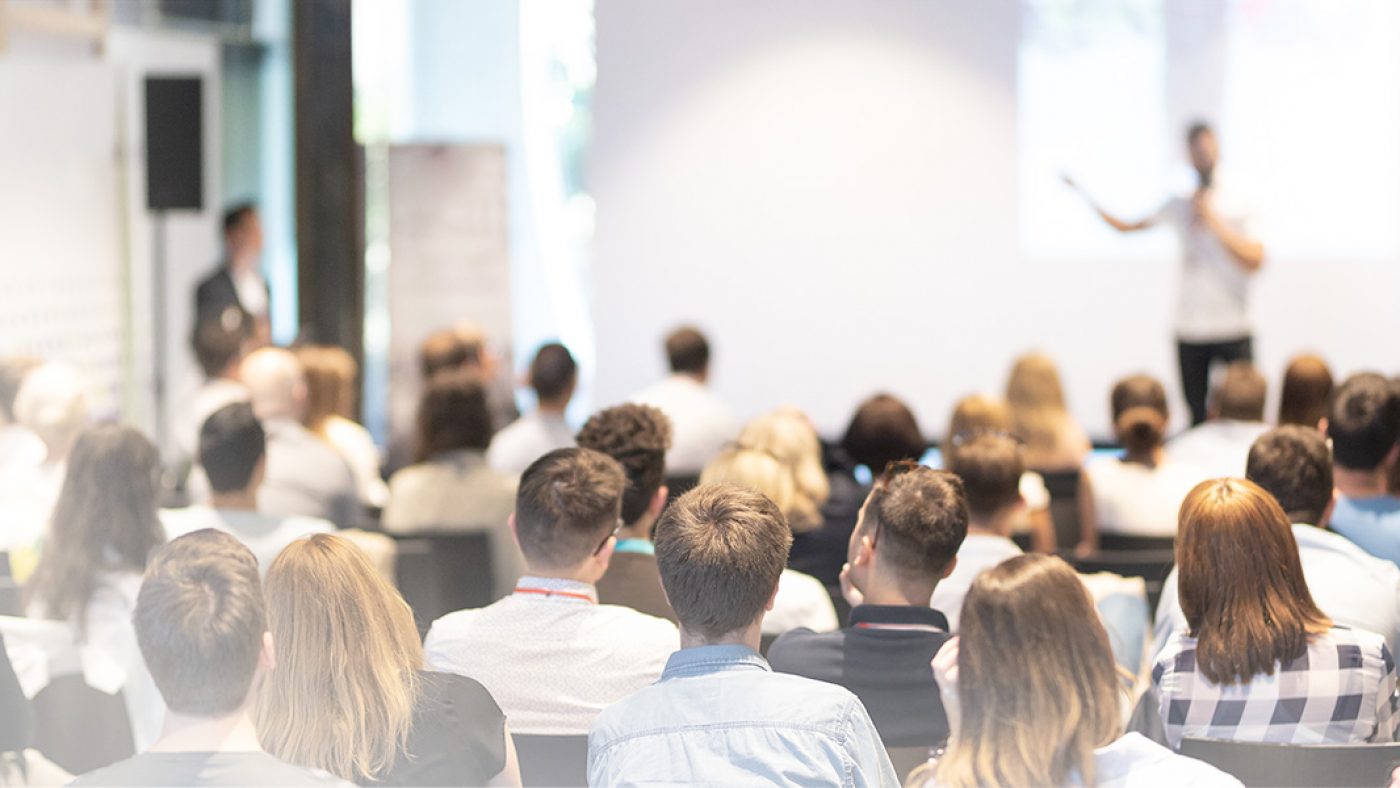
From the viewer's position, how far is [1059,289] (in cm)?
825

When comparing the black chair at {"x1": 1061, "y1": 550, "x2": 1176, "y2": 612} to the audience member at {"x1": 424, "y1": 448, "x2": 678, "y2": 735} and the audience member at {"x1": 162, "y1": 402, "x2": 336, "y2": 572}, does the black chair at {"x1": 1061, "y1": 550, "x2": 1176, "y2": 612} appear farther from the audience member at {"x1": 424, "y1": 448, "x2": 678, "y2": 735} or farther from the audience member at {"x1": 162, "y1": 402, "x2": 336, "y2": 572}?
the audience member at {"x1": 162, "y1": 402, "x2": 336, "y2": 572}

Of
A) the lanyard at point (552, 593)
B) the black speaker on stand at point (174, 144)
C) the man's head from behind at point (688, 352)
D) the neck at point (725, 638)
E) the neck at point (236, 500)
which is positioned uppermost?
the black speaker on stand at point (174, 144)

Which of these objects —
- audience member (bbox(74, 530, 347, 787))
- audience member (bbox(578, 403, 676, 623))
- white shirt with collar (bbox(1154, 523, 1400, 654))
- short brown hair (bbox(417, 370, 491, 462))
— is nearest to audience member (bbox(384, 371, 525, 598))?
short brown hair (bbox(417, 370, 491, 462))

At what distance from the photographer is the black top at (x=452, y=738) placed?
82.8 inches

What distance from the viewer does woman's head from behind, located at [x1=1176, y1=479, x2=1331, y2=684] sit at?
2402 millimetres

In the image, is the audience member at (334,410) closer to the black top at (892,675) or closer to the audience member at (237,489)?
the audience member at (237,489)

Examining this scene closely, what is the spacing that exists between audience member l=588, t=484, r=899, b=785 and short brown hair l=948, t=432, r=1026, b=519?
1.19 m

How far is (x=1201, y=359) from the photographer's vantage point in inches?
275

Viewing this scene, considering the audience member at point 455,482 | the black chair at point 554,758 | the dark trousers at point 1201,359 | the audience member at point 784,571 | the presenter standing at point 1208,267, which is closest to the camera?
the black chair at point 554,758

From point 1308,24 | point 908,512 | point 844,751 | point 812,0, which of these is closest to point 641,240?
point 812,0

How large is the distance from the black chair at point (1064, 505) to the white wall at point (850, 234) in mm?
3542

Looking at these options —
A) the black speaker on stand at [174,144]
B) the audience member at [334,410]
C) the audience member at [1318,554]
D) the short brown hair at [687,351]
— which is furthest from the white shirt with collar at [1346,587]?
the black speaker on stand at [174,144]

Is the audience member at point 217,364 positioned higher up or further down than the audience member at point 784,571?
higher up

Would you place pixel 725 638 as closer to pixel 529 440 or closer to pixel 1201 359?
pixel 529 440
